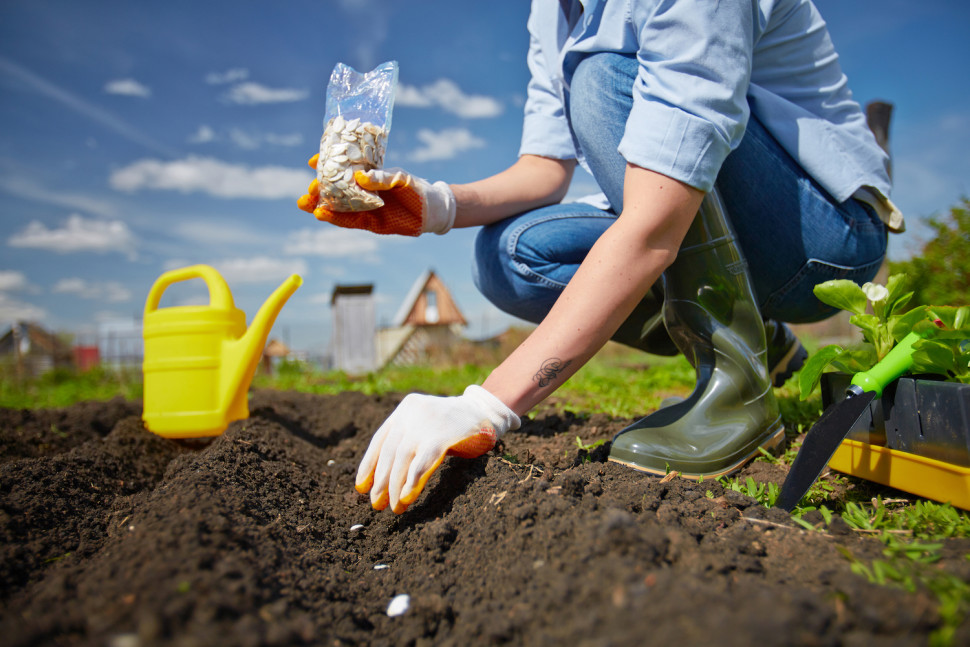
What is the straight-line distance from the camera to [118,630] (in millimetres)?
694

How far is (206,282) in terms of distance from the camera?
2258 mm

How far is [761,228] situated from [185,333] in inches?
83.7

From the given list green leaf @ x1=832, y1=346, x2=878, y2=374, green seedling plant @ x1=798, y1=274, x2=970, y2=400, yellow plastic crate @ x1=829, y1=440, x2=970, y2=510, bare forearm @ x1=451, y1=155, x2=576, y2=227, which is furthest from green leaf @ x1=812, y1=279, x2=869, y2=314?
bare forearm @ x1=451, y1=155, x2=576, y2=227

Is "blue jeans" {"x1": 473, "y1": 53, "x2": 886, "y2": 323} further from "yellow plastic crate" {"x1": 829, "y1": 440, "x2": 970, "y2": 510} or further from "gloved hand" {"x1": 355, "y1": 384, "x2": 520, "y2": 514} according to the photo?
"gloved hand" {"x1": 355, "y1": 384, "x2": 520, "y2": 514}

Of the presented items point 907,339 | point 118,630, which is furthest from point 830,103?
point 118,630

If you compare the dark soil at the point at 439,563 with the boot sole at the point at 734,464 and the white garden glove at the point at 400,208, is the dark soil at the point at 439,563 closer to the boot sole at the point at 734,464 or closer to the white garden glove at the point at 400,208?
the boot sole at the point at 734,464

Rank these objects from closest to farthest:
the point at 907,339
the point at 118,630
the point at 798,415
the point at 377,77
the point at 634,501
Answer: the point at 118,630
the point at 634,501
the point at 907,339
the point at 377,77
the point at 798,415

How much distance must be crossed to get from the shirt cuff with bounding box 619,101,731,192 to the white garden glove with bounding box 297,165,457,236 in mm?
704

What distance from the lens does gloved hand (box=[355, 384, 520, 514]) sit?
1215mm

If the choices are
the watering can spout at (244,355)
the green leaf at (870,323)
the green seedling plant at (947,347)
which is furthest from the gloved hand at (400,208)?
the green seedling plant at (947,347)

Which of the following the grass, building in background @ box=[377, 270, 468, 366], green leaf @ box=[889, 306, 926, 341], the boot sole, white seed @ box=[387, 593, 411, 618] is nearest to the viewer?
white seed @ box=[387, 593, 411, 618]

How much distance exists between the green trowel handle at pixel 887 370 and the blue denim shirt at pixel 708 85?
0.56 metres

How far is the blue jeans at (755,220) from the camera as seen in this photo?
1632mm

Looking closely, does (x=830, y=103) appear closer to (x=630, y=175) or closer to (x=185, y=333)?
(x=630, y=175)
